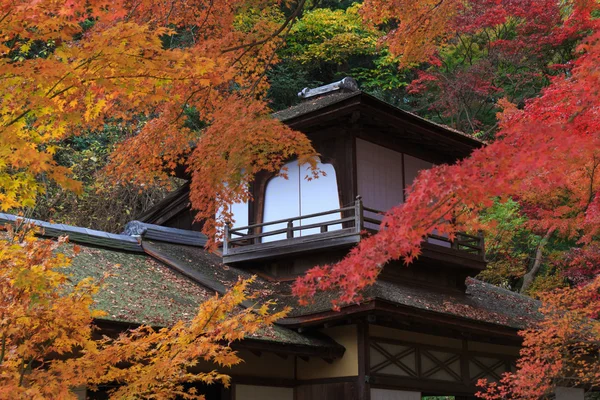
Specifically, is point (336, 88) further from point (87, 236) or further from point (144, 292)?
point (144, 292)

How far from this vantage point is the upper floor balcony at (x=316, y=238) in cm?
1202

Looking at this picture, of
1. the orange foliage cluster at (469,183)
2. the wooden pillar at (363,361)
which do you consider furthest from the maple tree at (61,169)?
the wooden pillar at (363,361)

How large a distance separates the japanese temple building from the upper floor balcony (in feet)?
0.08

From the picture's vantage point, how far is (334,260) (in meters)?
12.5

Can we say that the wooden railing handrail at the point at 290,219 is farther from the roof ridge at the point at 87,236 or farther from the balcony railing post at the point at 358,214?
the roof ridge at the point at 87,236

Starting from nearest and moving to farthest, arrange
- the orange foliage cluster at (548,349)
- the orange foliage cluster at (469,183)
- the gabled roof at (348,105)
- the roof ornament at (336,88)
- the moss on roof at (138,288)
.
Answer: the orange foliage cluster at (469,183)
the moss on roof at (138,288)
the orange foliage cluster at (548,349)
the gabled roof at (348,105)
the roof ornament at (336,88)

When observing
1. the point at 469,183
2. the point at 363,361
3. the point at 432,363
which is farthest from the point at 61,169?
the point at 432,363

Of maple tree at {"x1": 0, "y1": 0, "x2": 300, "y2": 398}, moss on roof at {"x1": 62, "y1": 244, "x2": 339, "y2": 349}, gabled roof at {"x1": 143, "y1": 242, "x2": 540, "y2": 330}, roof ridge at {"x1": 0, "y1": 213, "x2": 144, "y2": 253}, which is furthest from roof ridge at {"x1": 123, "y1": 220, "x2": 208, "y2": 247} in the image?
maple tree at {"x1": 0, "y1": 0, "x2": 300, "y2": 398}

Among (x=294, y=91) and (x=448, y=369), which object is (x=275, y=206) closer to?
(x=448, y=369)

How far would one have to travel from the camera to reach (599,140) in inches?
250

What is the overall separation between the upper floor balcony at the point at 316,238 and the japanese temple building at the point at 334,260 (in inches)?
1.0

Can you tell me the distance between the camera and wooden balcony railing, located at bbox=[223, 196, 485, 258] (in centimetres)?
1198

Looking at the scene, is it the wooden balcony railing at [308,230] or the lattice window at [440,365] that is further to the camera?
the lattice window at [440,365]

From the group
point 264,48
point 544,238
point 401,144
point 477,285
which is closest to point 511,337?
point 477,285
